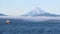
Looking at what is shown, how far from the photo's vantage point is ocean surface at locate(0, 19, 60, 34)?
2.63m

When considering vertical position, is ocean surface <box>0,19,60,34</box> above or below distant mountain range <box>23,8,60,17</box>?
below

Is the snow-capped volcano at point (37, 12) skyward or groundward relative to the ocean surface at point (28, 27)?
skyward

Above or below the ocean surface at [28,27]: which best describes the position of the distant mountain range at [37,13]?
above

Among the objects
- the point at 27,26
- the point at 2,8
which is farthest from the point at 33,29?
the point at 2,8

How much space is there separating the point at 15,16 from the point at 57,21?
622mm

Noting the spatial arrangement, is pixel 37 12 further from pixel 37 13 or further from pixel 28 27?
pixel 28 27

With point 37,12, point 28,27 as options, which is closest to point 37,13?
point 37,12

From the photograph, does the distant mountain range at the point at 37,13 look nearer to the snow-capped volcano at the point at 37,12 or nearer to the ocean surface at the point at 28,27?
the snow-capped volcano at the point at 37,12

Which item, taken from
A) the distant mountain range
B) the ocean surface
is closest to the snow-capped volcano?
the distant mountain range

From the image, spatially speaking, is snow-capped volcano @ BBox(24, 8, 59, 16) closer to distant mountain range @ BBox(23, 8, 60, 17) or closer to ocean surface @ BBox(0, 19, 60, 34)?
distant mountain range @ BBox(23, 8, 60, 17)

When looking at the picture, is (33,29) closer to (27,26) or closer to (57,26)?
(27,26)

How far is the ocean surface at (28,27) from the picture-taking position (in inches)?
104

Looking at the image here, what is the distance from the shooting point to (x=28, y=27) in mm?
2643

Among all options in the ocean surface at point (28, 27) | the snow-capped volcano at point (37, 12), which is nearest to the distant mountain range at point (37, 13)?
the snow-capped volcano at point (37, 12)
